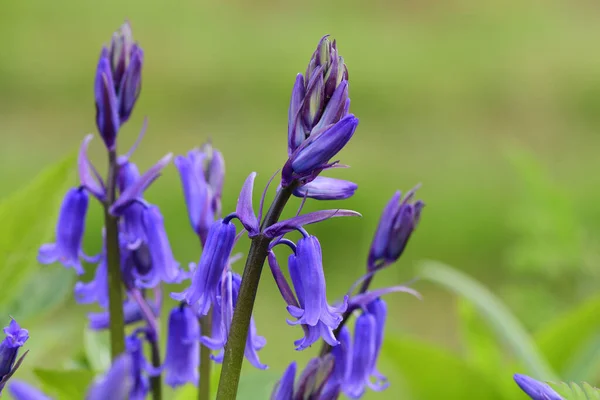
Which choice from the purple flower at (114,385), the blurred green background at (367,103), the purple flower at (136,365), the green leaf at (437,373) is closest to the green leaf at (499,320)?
the green leaf at (437,373)

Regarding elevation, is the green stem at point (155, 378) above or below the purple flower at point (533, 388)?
below

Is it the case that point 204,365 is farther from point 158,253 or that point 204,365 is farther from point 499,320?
point 499,320

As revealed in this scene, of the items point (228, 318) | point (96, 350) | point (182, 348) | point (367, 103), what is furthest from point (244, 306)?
point (367, 103)

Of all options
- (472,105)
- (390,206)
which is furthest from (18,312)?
(472,105)

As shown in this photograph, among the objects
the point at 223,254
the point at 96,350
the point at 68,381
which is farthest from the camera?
the point at 96,350

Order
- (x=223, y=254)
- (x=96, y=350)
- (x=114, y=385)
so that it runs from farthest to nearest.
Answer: (x=96, y=350) < (x=223, y=254) < (x=114, y=385)

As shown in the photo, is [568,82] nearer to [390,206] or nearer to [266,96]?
[266,96]

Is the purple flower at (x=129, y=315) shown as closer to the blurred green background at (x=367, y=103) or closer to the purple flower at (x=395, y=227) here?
the purple flower at (x=395, y=227)
